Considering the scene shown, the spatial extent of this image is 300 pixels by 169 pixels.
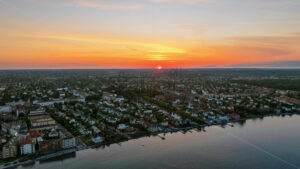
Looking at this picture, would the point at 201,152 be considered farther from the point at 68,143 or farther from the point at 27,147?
the point at 27,147

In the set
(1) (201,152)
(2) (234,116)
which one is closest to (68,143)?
(1) (201,152)

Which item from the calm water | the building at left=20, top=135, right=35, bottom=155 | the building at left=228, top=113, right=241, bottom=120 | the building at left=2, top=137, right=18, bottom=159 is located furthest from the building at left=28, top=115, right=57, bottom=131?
the building at left=228, top=113, right=241, bottom=120

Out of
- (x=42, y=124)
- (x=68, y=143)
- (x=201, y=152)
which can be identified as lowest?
(x=201, y=152)

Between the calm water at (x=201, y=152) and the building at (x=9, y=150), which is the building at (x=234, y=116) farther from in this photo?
the building at (x=9, y=150)

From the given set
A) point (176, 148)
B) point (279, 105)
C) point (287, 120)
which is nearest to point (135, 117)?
point (176, 148)

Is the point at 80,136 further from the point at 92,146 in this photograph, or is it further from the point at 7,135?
the point at 7,135

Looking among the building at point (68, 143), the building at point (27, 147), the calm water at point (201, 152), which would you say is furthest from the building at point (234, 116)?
the building at point (27, 147)
